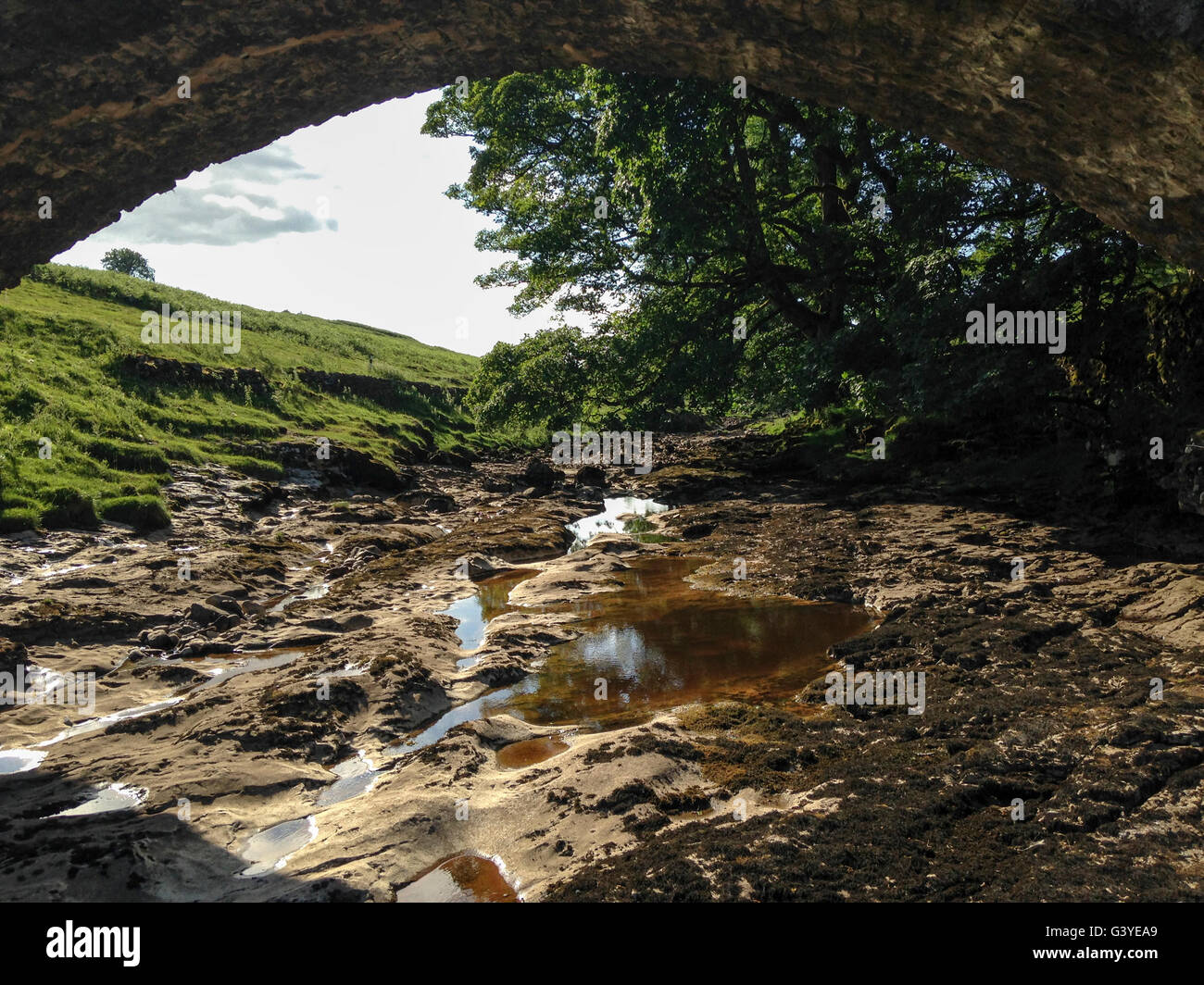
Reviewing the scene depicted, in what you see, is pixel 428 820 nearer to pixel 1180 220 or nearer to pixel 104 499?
pixel 1180 220

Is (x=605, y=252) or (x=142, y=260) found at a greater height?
(x=142, y=260)

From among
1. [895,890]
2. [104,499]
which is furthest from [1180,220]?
[104,499]

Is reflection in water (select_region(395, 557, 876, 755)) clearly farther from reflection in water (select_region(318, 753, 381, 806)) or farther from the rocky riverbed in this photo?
reflection in water (select_region(318, 753, 381, 806))

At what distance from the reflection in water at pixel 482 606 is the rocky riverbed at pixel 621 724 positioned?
8 centimetres

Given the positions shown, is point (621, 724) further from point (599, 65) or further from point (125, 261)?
point (125, 261)

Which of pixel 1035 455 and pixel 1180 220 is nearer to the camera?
pixel 1180 220

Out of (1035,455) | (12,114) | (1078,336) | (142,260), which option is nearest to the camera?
(12,114)

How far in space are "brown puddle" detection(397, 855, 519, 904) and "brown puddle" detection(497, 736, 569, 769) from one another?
1225 mm

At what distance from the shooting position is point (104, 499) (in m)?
13.1

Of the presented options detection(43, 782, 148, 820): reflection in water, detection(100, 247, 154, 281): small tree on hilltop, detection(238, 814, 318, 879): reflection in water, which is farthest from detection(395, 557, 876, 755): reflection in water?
detection(100, 247, 154, 281): small tree on hilltop

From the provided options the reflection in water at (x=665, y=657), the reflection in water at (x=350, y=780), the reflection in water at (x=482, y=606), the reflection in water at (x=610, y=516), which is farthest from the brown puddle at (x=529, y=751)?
the reflection in water at (x=610, y=516)

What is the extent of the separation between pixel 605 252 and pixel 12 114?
15.8m

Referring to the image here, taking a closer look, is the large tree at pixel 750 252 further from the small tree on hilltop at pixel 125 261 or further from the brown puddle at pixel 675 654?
the small tree on hilltop at pixel 125 261

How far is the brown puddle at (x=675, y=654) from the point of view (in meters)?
6.92
